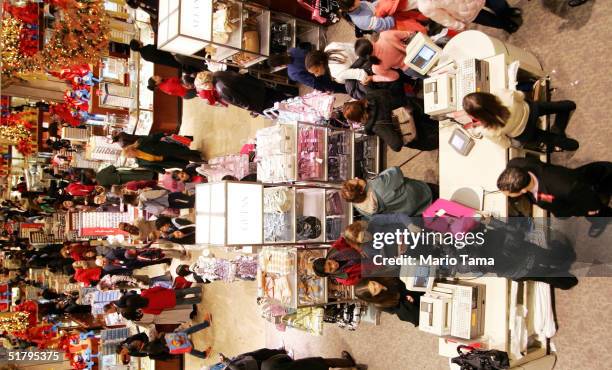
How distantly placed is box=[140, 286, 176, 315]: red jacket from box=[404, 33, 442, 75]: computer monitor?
201 inches

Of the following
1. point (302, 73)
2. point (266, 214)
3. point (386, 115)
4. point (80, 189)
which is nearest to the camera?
point (386, 115)

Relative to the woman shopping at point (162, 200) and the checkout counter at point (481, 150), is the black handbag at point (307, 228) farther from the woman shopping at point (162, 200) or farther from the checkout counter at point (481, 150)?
the woman shopping at point (162, 200)

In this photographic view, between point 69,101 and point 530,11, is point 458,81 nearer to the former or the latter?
point 530,11

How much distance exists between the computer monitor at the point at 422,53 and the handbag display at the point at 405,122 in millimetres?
482

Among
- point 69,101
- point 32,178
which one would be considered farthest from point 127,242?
point 32,178

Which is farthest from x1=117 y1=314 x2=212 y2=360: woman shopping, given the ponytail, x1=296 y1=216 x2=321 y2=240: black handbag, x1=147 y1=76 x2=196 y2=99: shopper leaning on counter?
the ponytail

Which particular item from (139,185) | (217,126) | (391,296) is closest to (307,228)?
(391,296)

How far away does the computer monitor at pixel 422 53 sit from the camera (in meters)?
4.18

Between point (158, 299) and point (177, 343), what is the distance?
3.38 ft

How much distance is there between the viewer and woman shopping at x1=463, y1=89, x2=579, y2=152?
3.34 m

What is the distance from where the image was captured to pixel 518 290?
3.89 m

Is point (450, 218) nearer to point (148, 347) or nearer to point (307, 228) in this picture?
point (307, 228)

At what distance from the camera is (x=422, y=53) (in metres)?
4.22

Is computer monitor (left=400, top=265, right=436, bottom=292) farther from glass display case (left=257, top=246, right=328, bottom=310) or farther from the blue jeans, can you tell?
the blue jeans
